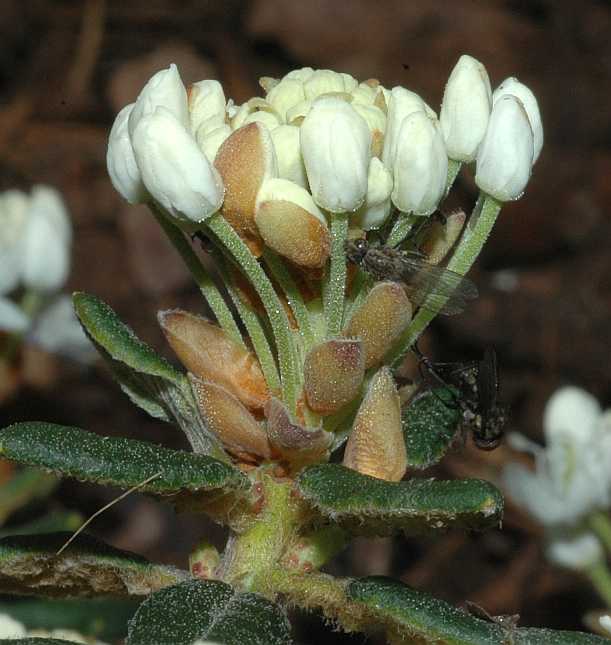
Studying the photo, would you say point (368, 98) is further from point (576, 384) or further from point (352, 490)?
point (576, 384)

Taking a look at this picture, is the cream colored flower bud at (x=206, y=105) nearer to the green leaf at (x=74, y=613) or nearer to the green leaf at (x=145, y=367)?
the green leaf at (x=145, y=367)

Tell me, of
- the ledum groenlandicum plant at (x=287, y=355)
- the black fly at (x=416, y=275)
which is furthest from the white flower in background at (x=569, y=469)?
the black fly at (x=416, y=275)

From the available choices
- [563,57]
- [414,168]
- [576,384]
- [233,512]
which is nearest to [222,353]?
[233,512]

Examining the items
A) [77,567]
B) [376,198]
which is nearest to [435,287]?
[376,198]

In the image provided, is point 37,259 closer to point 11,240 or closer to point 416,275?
point 11,240

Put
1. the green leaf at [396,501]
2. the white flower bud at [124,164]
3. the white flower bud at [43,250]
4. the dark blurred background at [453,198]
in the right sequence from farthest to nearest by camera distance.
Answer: the dark blurred background at [453,198]
the white flower bud at [43,250]
the white flower bud at [124,164]
the green leaf at [396,501]

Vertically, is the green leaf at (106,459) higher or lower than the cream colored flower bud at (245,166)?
lower

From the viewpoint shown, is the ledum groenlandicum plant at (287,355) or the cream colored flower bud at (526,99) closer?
the ledum groenlandicum plant at (287,355)

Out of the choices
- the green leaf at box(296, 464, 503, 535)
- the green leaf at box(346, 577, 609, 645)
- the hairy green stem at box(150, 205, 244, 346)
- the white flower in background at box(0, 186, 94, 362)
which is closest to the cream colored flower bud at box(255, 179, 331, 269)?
the hairy green stem at box(150, 205, 244, 346)
